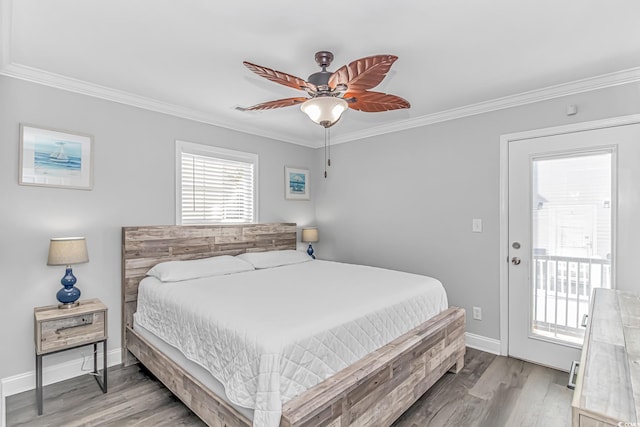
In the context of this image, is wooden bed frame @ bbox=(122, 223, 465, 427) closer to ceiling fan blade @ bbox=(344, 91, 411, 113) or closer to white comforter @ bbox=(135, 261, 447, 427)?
white comforter @ bbox=(135, 261, 447, 427)

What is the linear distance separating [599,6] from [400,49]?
1053mm

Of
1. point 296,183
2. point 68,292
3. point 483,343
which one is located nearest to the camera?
point 68,292

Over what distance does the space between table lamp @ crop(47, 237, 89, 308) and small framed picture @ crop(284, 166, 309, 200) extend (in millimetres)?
2471

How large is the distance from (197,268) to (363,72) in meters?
2.22

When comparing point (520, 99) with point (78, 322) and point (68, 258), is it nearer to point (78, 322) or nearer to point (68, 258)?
point (68, 258)

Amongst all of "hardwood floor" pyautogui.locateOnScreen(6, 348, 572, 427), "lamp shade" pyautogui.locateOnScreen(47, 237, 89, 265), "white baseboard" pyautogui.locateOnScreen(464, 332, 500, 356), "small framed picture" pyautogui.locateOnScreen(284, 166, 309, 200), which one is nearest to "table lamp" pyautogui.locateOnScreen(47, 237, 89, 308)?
"lamp shade" pyautogui.locateOnScreen(47, 237, 89, 265)

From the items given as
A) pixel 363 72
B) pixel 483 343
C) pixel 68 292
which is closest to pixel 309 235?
pixel 483 343

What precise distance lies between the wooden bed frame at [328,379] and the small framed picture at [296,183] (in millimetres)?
986

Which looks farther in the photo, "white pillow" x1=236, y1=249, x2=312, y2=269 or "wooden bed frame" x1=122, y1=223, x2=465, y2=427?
"white pillow" x1=236, y1=249, x2=312, y2=269

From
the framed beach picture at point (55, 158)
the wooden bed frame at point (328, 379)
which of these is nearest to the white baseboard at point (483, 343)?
the wooden bed frame at point (328, 379)

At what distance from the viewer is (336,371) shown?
1800 millimetres

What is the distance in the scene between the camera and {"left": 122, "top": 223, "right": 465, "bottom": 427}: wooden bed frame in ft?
5.39

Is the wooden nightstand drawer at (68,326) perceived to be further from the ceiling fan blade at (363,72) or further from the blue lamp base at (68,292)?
the ceiling fan blade at (363,72)

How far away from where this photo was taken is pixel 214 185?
3717 mm
